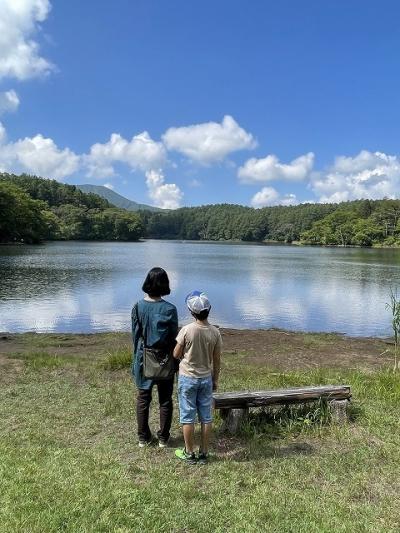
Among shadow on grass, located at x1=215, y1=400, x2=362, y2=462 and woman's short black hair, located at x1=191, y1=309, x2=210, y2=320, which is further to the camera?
shadow on grass, located at x1=215, y1=400, x2=362, y2=462

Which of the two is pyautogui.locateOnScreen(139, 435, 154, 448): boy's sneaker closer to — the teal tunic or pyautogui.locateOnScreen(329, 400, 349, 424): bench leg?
the teal tunic

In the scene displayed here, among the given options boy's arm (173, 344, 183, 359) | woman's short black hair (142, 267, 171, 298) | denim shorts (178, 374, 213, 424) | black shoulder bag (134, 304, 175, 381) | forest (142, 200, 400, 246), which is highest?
forest (142, 200, 400, 246)

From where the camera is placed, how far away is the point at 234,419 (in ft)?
19.2

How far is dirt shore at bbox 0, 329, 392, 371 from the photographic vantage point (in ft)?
40.6

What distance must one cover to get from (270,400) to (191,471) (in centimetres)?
170

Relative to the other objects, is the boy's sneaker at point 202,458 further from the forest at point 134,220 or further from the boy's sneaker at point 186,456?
the forest at point 134,220

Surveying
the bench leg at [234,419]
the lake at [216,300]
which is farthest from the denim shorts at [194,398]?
the lake at [216,300]

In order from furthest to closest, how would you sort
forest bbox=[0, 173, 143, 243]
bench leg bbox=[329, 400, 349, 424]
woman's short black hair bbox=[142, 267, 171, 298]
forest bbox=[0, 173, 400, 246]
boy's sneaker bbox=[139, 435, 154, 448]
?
forest bbox=[0, 173, 400, 246] < forest bbox=[0, 173, 143, 243] < bench leg bbox=[329, 400, 349, 424] < boy's sneaker bbox=[139, 435, 154, 448] < woman's short black hair bbox=[142, 267, 171, 298]

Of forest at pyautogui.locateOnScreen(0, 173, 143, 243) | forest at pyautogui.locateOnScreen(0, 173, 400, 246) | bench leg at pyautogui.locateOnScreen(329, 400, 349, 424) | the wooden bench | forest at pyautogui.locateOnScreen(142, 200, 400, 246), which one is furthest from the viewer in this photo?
forest at pyautogui.locateOnScreen(142, 200, 400, 246)

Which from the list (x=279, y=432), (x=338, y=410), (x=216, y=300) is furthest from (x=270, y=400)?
(x=216, y=300)

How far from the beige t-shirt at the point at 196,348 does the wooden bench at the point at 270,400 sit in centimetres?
93

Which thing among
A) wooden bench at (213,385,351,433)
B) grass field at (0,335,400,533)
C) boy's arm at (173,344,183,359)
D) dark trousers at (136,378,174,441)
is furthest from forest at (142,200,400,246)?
boy's arm at (173,344,183,359)

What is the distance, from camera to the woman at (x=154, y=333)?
207 inches

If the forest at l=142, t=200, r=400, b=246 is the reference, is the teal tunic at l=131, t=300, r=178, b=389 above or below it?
below
